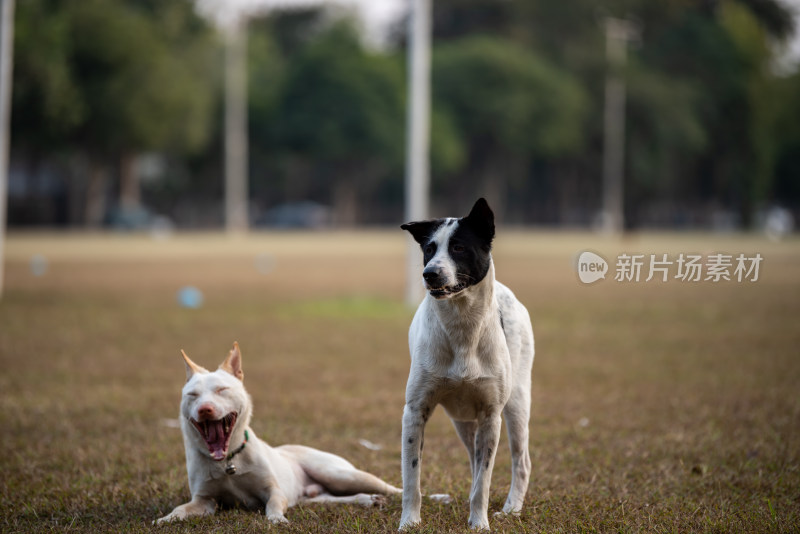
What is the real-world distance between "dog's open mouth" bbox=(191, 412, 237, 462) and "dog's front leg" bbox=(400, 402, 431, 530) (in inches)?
40.0

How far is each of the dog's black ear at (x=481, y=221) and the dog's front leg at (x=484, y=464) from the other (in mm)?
1016

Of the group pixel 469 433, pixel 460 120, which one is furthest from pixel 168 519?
pixel 460 120

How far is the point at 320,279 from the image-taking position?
2708cm

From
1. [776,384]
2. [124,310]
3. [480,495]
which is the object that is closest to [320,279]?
[124,310]

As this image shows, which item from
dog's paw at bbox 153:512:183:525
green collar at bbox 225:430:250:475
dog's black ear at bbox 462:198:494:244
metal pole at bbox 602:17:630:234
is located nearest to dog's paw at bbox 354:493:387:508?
green collar at bbox 225:430:250:475

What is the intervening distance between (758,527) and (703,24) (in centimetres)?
9328

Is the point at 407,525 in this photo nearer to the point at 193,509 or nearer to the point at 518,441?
the point at 518,441

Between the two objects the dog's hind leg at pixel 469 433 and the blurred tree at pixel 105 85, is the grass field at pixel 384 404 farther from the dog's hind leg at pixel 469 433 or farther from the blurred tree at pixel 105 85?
the blurred tree at pixel 105 85

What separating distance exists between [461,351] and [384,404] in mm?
5136

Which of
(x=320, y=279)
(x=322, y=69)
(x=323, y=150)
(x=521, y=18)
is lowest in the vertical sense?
(x=320, y=279)

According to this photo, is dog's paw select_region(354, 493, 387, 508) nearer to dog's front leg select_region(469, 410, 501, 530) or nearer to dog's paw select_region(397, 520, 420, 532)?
dog's paw select_region(397, 520, 420, 532)

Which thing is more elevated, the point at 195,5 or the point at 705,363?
the point at 195,5

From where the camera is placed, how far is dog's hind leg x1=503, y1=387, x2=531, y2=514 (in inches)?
243

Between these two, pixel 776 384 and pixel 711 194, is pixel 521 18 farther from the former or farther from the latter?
pixel 776 384
